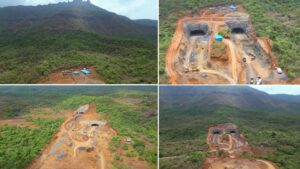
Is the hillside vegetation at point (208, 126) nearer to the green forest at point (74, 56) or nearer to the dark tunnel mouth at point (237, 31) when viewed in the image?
the green forest at point (74, 56)

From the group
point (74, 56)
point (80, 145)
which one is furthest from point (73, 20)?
point (80, 145)

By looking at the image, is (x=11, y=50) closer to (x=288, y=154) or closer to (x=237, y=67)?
(x=237, y=67)

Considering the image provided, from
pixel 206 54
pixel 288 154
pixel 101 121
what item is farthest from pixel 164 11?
pixel 288 154

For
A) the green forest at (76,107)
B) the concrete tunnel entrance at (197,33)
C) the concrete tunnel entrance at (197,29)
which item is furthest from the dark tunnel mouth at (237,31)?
the green forest at (76,107)

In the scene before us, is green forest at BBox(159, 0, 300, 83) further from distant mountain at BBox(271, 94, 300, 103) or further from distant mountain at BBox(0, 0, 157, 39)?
distant mountain at BBox(271, 94, 300, 103)

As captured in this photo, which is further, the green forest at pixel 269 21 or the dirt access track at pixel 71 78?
the green forest at pixel 269 21

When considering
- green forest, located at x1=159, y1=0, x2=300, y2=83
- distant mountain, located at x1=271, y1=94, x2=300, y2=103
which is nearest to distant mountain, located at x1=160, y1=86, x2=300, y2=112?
distant mountain, located at x1=271, y1=94, x2=300, y2=103
